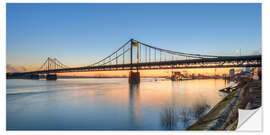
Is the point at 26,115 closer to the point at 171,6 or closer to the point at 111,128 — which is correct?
the point at 111,128

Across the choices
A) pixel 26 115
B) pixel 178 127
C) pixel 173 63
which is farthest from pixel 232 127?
pixel 173 63

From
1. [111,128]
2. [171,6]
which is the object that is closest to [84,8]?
[171,6]

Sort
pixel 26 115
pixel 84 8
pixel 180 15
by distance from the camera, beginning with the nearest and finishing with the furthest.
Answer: pixel 84 8 < pixel 180 15 < pixel 26 115

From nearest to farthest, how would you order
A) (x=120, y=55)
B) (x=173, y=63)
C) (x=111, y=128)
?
(x=111, y=128) → (x=173, y=63) → (x=120, y=55)

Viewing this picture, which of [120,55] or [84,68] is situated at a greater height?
[120,55]

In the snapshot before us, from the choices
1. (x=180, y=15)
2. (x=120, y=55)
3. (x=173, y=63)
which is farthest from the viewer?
(x=120, y=55)
